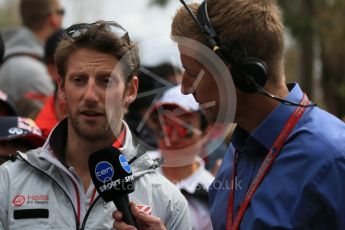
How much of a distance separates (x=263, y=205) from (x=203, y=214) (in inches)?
81.8

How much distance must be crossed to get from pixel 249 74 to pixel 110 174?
30.3 inches

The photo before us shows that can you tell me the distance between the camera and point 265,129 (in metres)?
3.81

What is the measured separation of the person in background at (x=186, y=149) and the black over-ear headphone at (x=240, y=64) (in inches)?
67.6

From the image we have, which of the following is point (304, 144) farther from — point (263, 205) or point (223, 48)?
point (223, 48)

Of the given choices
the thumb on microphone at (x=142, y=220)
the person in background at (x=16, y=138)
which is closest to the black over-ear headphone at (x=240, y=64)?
the thumb on microphone at (x=142, y=220)

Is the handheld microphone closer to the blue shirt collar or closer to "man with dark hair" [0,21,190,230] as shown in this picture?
"man with dark hair" [0,21,190,230]

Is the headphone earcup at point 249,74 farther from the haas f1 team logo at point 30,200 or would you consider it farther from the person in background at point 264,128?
the haas f1 team logo at point 30,200

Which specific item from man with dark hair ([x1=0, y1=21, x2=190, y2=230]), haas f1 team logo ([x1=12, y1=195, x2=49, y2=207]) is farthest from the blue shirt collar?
haas f1 team logo ([x1=12, y1=195, x2=49, y2=207])

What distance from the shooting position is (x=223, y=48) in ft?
12.4

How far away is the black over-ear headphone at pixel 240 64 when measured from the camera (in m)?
3.73

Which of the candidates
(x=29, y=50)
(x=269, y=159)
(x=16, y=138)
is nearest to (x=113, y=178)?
(x=269, y=159)

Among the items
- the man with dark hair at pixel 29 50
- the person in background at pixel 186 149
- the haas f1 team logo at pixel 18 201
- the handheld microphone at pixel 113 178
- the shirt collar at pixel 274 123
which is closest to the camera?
the handheld microphone at pixel 113 178

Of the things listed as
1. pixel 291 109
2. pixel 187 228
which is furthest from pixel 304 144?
pixel 187 228

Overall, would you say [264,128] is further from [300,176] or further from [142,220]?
[142,220]
